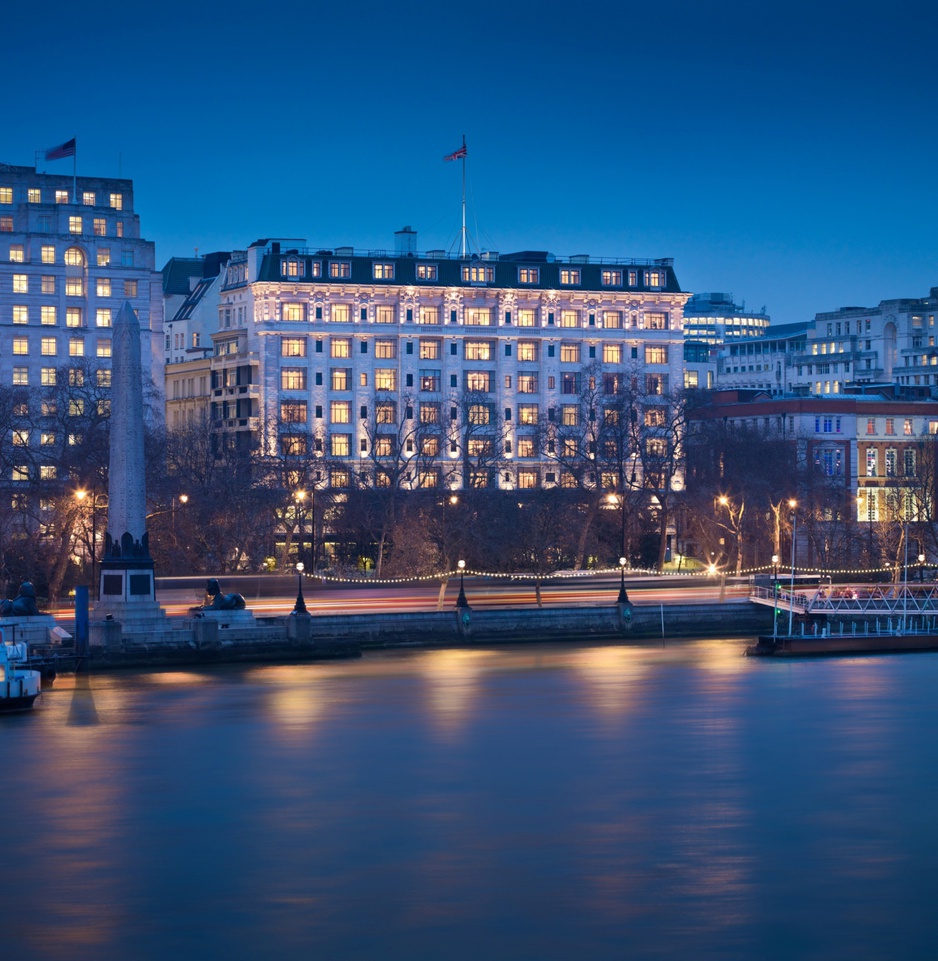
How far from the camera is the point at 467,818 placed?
37.9 metres

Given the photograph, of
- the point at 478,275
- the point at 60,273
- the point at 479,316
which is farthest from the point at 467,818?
the point at 478,275

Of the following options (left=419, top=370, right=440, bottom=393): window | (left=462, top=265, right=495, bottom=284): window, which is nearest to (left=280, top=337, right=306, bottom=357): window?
(left=419, top=370, right=440, bottom=393): window

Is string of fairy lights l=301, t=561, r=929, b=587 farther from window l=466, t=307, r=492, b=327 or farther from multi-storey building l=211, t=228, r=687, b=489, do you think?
window l=466, t=307, r=492, b=327

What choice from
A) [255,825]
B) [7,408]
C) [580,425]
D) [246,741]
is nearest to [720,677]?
[246,741]

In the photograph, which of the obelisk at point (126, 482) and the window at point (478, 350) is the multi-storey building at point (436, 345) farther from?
the obelisk at point (126, 482)

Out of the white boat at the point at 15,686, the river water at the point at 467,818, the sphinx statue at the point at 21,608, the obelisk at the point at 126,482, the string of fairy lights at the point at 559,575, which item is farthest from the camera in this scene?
the string of fairy lights at the point at 559,575

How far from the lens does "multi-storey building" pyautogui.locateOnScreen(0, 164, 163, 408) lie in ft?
384

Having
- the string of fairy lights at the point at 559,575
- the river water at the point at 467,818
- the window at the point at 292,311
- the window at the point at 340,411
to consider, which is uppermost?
the window at the point at 292,311

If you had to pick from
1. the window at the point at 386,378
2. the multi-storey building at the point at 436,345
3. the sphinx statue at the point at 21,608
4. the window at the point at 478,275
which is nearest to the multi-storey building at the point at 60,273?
the multi-storey building at the point at 436,345

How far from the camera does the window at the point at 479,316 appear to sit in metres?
129

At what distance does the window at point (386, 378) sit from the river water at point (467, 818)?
6633cm

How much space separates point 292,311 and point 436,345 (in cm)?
1009

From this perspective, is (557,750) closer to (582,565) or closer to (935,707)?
(935,707)

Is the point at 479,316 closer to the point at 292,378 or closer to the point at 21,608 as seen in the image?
the point at 292,378
